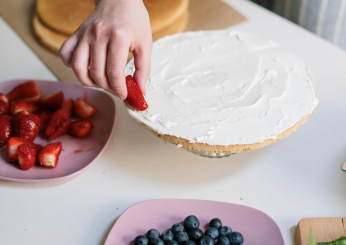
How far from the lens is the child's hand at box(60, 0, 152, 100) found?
0.77 metres

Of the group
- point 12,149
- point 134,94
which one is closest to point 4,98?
point 12,149

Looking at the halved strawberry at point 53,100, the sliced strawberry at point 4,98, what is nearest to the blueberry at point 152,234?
the halved strawberry at point 53,100

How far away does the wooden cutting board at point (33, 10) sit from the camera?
149 centimetres

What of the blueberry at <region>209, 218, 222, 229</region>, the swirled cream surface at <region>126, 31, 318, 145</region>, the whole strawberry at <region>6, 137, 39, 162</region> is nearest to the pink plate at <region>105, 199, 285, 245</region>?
the blueberry at <region>209, 218, 222, 229</region>

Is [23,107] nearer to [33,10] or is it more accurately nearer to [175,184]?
[175,184]

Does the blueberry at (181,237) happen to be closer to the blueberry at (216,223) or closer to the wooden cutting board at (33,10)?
the blueberry at (216,223)

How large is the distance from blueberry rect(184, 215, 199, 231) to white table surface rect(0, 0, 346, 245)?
118mm

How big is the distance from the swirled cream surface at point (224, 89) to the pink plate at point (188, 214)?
0.18 metres

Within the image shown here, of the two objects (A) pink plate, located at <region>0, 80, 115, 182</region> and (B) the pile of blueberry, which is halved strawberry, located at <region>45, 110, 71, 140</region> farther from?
(B) the pile of blueberry

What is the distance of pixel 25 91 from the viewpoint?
1.19 metres

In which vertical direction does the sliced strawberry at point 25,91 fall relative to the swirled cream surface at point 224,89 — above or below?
below

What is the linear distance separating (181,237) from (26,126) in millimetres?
593

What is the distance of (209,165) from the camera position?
1.04 m

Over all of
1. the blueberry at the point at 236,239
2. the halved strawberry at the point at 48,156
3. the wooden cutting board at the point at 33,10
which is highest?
the wooden cutting board at the point at 33,10
